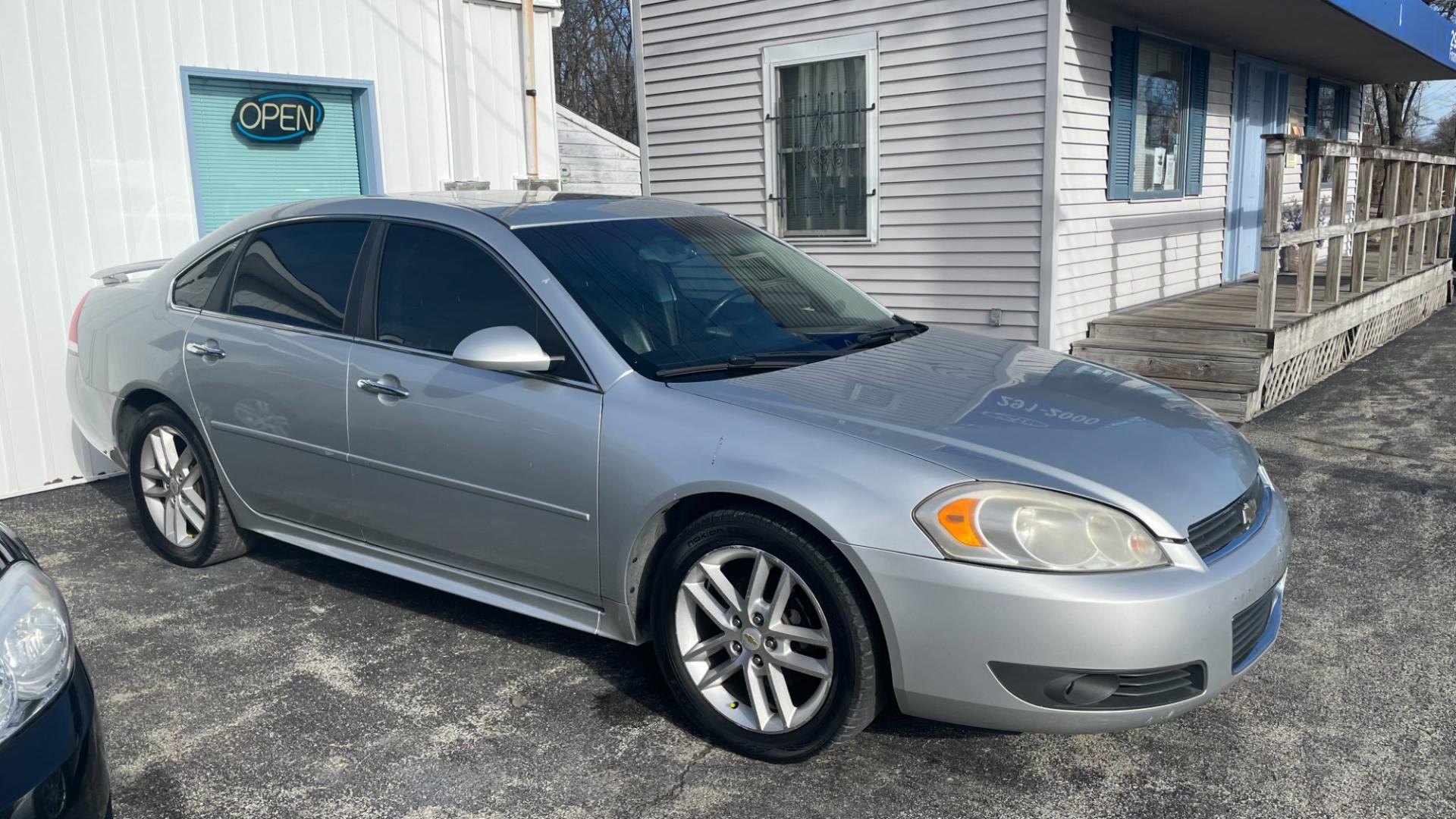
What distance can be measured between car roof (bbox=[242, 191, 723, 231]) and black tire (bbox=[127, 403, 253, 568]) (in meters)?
0.92

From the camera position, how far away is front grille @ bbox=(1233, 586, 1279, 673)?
2.94 metres

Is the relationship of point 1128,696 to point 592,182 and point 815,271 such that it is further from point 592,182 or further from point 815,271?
point 592,182

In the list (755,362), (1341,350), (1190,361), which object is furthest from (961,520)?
(1341,350)

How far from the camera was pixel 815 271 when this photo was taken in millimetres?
4539

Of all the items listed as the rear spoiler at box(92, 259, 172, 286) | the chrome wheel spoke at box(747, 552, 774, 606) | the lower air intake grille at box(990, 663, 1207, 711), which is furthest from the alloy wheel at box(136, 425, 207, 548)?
the lower air intake grille at box(990, 663, 1207, 711)

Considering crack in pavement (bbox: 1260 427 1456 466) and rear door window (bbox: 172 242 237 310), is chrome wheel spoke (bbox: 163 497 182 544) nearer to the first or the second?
rear door window (bbox: 172 242 237 310)

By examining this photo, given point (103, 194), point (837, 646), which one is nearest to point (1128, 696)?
point (837, 646)

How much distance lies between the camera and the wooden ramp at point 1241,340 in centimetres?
779

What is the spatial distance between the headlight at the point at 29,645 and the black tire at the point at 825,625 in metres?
1.52

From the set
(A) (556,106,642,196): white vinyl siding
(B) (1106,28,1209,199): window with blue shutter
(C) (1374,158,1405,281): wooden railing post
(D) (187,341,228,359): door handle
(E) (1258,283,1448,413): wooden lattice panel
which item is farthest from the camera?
(A) (556,106,642,196): white vinyl siding

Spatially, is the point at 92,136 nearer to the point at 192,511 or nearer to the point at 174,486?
the point at 174,486

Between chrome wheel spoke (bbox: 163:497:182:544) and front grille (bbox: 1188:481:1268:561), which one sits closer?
front grille (bbox: 1188:481:1268:561)

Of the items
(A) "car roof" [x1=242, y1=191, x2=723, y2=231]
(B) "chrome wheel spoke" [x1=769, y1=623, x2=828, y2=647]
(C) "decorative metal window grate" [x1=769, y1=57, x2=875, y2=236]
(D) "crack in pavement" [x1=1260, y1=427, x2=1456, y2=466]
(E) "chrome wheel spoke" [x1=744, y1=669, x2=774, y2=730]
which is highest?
(C) "decorative metal window grate" [x1=769, y1=57, x2=875, y2=236]

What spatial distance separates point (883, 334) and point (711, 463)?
123 cm
